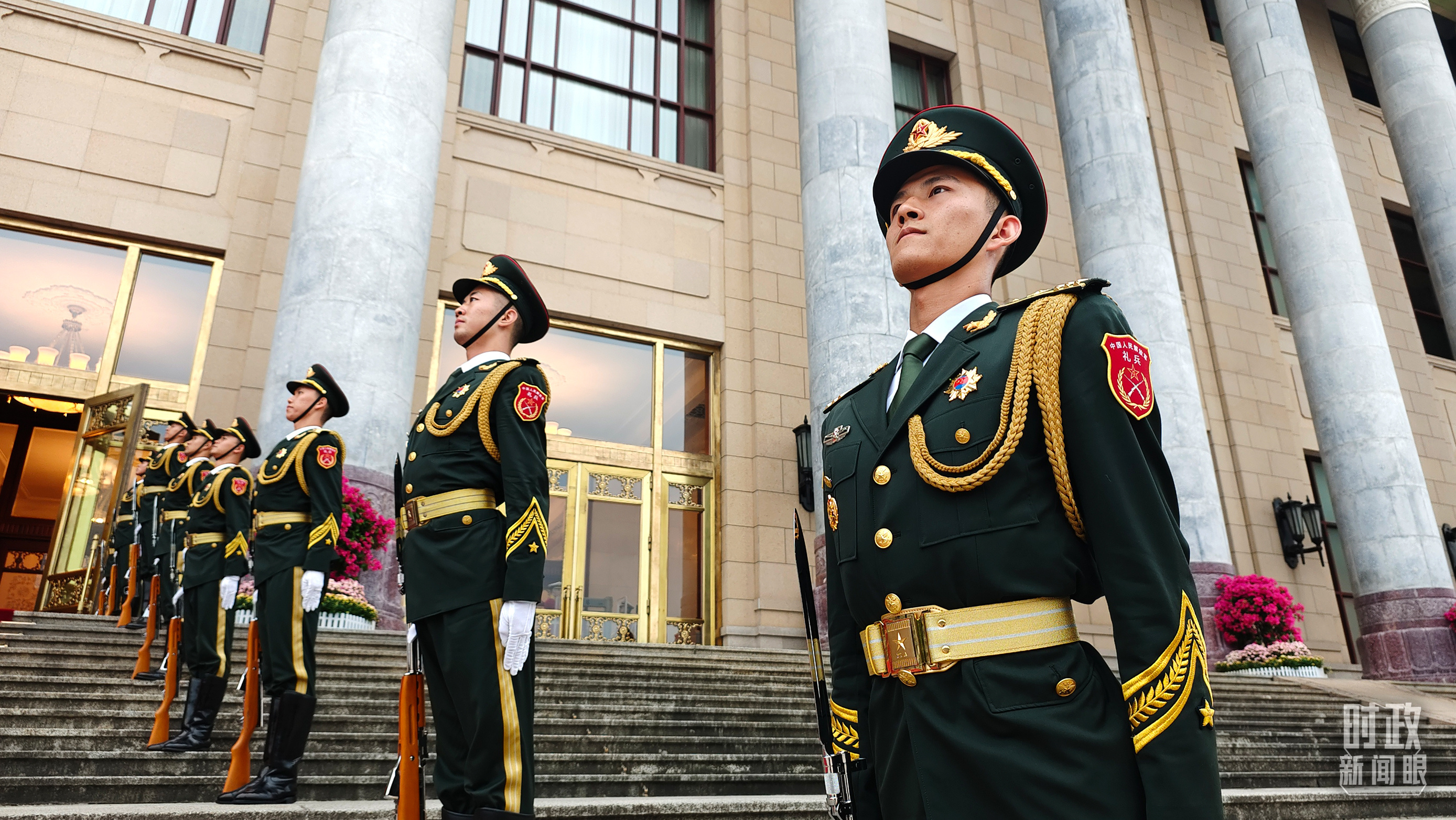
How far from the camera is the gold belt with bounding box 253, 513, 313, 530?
15.9 feet

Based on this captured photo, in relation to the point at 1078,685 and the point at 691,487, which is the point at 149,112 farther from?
the point at 1078,685

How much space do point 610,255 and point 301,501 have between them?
894 centimetres

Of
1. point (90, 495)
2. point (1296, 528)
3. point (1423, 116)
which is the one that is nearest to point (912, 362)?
point (90, 495)

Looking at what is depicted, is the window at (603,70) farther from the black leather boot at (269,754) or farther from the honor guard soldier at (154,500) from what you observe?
the black leather boot at (269,754)

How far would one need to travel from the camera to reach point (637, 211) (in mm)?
13820

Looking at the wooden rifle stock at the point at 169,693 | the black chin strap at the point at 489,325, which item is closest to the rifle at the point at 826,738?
the black chin strap at the point at 489,325

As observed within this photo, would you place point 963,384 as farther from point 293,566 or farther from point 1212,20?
point 1212,20

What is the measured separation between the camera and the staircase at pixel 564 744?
432 cm

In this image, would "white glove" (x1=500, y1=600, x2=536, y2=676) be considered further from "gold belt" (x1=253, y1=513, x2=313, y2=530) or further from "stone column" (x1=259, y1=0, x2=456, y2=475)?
"stone column" (x1=259, y1=0, x2=456, y2=475)

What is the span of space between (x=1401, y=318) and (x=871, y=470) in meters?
21.6

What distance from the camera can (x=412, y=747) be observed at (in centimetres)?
320

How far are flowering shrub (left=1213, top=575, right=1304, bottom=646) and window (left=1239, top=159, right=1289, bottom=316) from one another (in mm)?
8522

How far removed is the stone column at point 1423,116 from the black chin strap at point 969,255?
1760 cm

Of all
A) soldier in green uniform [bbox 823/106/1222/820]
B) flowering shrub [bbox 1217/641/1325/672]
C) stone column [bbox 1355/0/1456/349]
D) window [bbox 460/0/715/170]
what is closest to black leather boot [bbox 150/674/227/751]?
soldier in green uniform [bbox 823/106/1222/820]
